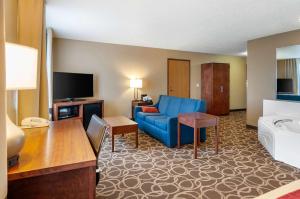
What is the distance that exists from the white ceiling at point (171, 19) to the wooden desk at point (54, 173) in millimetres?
2467

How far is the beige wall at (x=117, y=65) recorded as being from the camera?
5184 mm

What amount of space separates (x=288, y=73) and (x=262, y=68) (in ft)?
1.90

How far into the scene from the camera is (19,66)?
1205 millimetres

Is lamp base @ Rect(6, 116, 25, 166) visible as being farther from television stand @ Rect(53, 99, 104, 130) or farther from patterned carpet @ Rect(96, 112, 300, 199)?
television stand @ Rect(53, 99, 104, 130)

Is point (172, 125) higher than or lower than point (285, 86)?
lower

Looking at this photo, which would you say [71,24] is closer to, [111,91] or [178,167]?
[111,91]

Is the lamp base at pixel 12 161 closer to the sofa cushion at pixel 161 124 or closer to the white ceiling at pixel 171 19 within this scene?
the white ceiling at pixel 171 19

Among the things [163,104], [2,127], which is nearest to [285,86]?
[163,104]

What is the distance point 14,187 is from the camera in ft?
3.24

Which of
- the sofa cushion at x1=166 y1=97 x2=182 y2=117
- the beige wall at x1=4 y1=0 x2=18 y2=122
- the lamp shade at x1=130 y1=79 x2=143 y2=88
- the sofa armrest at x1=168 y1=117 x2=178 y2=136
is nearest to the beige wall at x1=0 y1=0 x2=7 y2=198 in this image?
the beige wall at x1=4 y1=0 x2=18 y2=122

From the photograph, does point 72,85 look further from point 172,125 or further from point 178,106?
point 172,125

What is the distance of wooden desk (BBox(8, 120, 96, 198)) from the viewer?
0.96m

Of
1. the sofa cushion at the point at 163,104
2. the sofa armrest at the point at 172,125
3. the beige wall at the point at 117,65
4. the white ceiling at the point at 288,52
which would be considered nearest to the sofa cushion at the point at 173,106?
the sofa cushion at the point at 163,104

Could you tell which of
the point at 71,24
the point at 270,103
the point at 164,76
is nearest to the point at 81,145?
the point at 71,24
